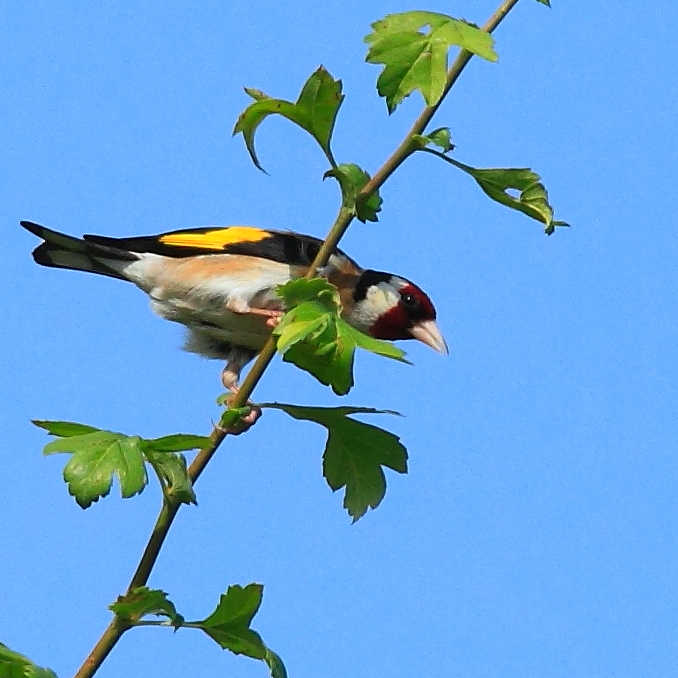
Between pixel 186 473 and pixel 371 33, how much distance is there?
0.99 m

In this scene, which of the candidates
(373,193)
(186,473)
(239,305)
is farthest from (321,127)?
(239,305)

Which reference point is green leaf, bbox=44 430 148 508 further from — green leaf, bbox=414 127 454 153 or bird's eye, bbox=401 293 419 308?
bird's eye, bbox=401 293 419 308

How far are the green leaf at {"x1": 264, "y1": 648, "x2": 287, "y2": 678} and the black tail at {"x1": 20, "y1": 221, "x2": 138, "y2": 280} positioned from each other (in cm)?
259

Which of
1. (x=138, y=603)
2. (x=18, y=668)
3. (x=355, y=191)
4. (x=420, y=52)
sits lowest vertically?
(x=18, y=668)

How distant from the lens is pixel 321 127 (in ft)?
8.91

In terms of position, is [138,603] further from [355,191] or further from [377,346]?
[355,191]

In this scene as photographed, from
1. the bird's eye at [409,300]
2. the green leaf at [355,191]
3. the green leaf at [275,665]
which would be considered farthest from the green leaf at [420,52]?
the bird's eye at [409,300]

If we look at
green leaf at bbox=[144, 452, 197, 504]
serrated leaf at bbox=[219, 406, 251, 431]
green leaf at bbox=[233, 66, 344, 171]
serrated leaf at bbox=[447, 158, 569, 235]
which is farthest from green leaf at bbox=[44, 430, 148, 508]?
serrated leaf at bbox=[447, 158, 569, 235]

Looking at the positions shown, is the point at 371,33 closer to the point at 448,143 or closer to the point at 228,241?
the point at 448,143

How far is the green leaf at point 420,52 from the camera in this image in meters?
2.36

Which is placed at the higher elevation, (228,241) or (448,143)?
(228,241)

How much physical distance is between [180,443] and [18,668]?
52cm

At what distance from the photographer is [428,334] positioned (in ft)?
16.3

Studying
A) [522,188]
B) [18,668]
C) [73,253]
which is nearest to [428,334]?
[73,253]
